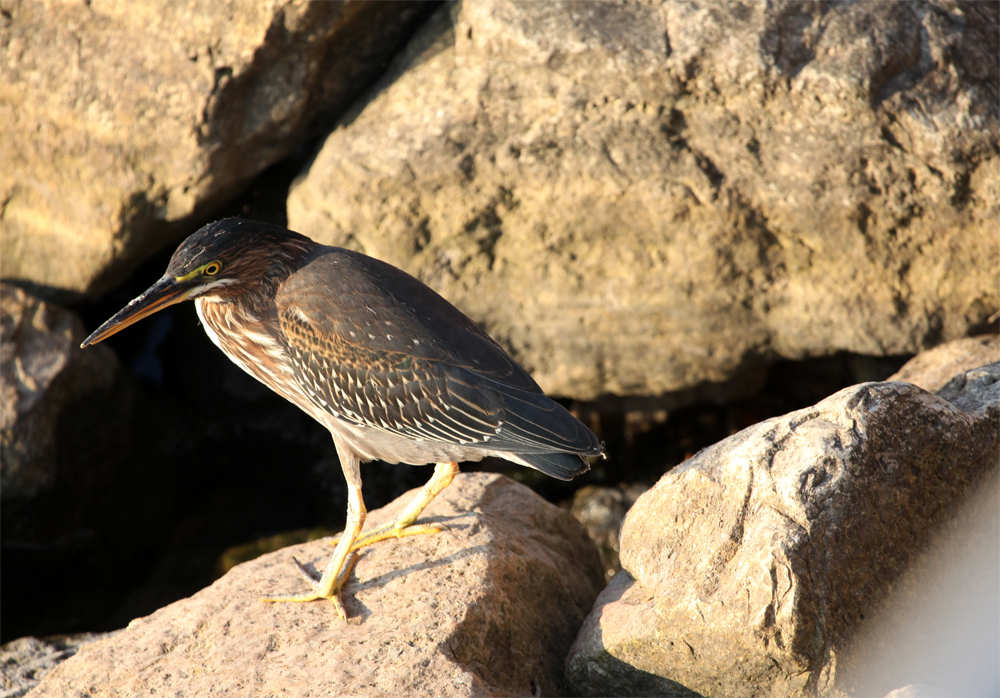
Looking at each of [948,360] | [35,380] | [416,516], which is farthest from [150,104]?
[948,360]

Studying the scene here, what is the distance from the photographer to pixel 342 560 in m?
3.47

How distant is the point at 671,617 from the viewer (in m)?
2.70

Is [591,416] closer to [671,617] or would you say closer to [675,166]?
[675,166]

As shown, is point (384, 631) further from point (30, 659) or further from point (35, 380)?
point (35, 380)

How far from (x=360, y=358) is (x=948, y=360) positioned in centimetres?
304

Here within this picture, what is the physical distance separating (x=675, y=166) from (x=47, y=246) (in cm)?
425

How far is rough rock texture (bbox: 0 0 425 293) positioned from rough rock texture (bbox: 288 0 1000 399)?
A: 12.9 inches

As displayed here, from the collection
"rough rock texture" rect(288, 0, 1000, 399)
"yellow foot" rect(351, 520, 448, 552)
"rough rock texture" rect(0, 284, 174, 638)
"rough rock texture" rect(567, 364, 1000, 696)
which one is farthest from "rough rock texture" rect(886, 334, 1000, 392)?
"rough rock texture" rect(0, 284, 174, 638)

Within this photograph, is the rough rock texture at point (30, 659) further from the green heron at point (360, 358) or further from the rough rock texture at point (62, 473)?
the green heron at point (360, 358)

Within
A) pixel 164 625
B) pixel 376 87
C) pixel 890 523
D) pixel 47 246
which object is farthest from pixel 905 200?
pixel 47 246

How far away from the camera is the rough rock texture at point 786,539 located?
8.30ft

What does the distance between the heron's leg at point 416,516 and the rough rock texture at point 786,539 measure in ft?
3.39

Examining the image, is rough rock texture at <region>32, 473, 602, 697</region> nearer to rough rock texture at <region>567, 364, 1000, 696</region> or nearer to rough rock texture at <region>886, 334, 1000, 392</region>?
rough rock texture at <region>567, 364, 1000, 696</region>

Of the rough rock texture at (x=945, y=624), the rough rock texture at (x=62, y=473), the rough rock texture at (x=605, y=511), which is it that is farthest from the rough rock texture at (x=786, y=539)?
the rough rock texture at (x=62, y=473)
